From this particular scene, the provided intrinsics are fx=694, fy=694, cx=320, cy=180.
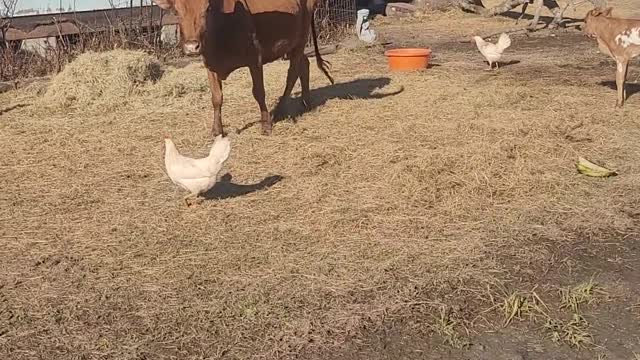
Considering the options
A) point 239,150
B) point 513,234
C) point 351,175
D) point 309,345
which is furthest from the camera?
point 239,150

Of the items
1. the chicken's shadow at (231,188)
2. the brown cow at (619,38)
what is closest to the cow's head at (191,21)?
the chicken's shadow at (231,188)

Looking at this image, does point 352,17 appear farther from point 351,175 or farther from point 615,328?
point 615,328

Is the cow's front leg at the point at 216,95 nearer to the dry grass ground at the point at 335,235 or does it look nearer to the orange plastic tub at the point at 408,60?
the dry grass ground at the point at 335,235

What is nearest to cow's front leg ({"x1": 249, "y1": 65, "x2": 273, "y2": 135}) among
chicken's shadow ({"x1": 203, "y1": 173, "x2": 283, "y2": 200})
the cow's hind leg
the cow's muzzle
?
the cow's hind leg

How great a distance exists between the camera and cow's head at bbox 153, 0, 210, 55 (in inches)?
229

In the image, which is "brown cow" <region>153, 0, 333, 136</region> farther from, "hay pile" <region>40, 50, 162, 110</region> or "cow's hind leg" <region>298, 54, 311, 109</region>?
"hay pile" <region>40, 50, 162, 110</region>

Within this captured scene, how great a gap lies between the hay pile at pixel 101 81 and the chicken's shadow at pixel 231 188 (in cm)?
357

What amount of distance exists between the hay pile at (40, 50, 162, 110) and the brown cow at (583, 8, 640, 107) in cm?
575

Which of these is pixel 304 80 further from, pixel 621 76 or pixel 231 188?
pixel 621 76

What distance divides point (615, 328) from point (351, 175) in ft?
8.85

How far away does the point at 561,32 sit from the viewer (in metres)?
14.2

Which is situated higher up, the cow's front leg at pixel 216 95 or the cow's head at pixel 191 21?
the cow's head at pixel 191 21

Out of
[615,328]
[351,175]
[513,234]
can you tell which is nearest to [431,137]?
[351,175]

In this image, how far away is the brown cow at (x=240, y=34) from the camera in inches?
231
